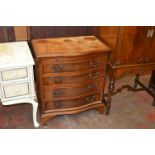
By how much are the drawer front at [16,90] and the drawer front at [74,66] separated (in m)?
0.25

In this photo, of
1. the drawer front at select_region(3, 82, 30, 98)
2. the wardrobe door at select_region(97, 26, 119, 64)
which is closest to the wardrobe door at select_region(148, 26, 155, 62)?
the wardrobe door at select_region(97, 26, 119, 64)

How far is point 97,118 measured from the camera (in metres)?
2.44

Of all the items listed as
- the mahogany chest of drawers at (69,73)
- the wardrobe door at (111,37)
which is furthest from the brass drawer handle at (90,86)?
the wardrobe door at (111,37)

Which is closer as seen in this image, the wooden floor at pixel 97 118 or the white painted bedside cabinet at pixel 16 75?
the white painted bedside cabinet at pixel 16 75

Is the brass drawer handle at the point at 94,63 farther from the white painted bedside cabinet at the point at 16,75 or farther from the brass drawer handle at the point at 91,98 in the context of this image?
the white painted bedside cabinet at the point at 16,75

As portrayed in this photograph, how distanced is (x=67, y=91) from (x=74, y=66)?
315mm

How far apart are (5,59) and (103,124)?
133 centimetres

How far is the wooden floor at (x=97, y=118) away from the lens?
230cm

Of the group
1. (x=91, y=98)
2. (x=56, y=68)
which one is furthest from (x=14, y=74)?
(x=91, y=98)

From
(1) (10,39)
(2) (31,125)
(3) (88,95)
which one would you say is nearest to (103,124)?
(3) (88,95)

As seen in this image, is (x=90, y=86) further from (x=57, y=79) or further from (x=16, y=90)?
(x=16, y=90)

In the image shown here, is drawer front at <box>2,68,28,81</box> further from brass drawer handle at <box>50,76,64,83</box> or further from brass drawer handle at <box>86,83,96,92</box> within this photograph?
brass drawer handle at <box>86,83,96,92</box>

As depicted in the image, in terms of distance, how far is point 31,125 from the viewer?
2271 mm
